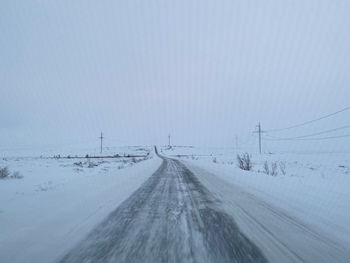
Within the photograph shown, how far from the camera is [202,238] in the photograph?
11.0 ft

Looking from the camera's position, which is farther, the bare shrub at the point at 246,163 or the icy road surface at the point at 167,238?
the bare shrub at the point at 246,163

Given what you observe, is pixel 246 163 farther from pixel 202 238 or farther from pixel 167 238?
pixel 167 238

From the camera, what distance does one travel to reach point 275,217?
4551mm

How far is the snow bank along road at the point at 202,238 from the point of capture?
276 centimetres

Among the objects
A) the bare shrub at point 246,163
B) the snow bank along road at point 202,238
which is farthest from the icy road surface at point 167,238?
the bare shrub at point 246,163

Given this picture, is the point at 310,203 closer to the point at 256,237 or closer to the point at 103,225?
the point at 256,237

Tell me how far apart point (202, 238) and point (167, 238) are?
554 millimetres

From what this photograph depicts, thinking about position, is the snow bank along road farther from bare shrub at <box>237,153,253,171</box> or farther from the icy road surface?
bare shrub at <box>237,153,253,171</box>

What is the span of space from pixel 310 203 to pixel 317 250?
3306 mm

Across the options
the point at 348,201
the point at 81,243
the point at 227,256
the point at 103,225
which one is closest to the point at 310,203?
Answer: the point at 348,201

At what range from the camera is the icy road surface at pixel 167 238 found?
9.01 ft

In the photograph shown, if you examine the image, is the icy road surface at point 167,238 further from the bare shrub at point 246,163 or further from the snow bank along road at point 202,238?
the bare shrub at point 246,163

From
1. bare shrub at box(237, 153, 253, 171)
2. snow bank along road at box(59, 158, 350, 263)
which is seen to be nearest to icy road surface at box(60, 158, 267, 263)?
snow bank along road at box(59, 158, 350, 263)

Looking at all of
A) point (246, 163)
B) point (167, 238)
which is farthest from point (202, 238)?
point (246, 163)
